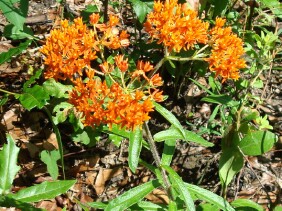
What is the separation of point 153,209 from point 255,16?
9.35 feet

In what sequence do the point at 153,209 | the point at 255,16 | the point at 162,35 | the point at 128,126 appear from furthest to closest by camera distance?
the point at 255,16 < the point at 153,209 < the point at 162,35 < the point at 128,126

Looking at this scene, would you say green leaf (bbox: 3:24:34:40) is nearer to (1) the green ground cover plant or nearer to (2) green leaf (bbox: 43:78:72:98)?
(1) the green ground cover plant

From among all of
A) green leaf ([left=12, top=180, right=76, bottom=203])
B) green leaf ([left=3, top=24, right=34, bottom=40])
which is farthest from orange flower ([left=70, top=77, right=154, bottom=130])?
green leaf ([left=3, top=24, right=34, bottom=40])

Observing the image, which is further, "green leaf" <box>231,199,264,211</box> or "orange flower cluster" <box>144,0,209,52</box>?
"green leaf" <box>231,199,264,211</box>

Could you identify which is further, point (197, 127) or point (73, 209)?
point (197, 127)

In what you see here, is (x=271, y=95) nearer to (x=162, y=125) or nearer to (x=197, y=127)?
(x=197, y=127)

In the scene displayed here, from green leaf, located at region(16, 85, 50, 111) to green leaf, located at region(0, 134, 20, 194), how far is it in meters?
0.29

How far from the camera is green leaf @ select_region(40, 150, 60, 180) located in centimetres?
446

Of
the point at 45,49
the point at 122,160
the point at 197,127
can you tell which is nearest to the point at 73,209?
the point at 122,160

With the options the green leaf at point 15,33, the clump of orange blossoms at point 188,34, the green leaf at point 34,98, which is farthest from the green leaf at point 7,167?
the clump of orange blossoms at point 188,34

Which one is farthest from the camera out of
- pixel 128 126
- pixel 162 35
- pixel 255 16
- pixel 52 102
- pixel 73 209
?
pixel 255 16

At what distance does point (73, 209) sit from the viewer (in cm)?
469

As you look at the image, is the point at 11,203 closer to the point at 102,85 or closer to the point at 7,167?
the point at 7,167

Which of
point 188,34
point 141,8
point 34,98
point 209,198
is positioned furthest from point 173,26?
point 209,198
